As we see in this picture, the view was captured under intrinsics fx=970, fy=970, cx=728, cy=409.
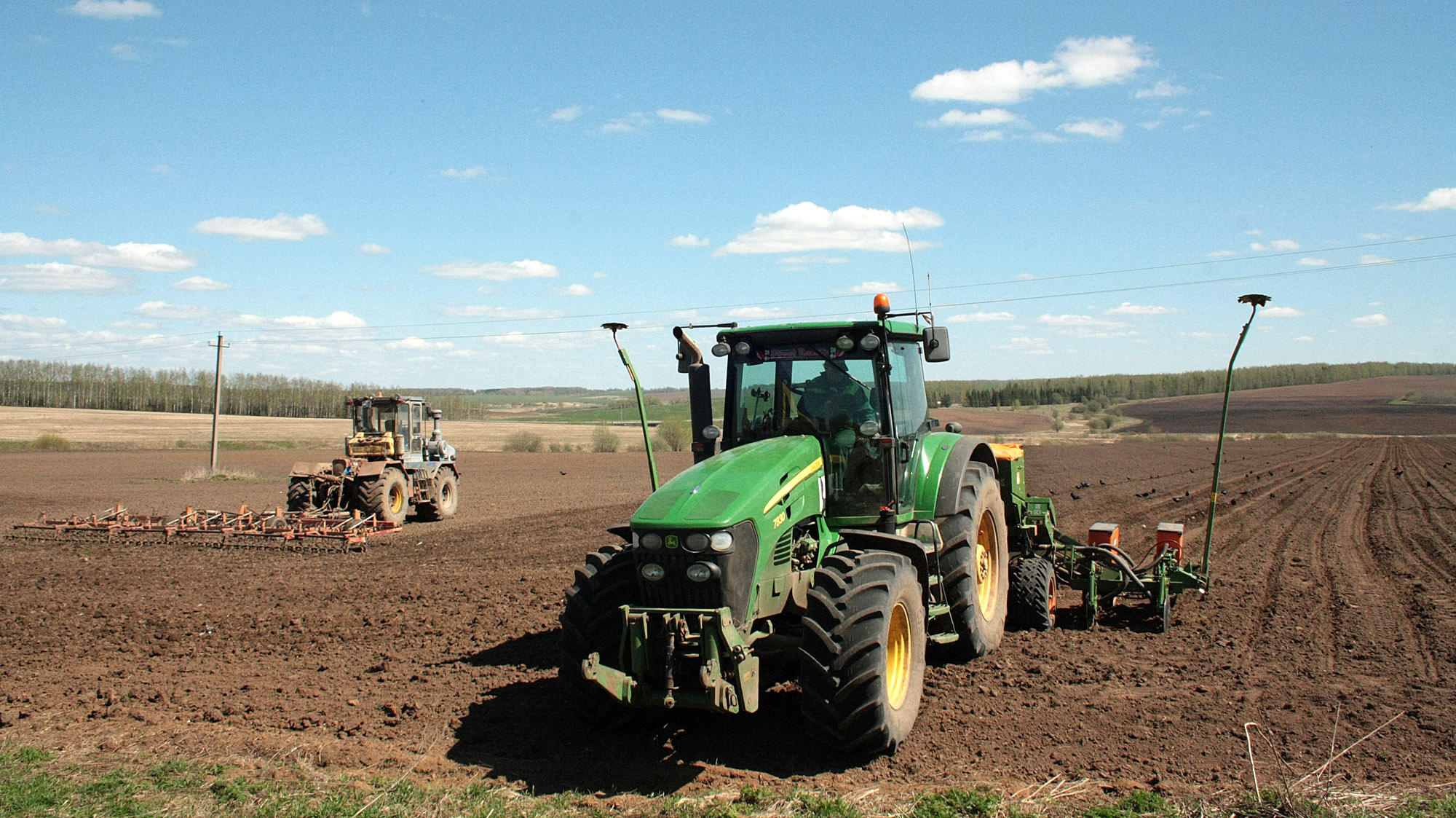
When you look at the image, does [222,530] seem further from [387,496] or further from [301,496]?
[387,496]

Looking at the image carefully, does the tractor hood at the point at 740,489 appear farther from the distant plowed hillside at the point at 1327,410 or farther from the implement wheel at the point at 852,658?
the distant plowed hillside at the point at 1327,410

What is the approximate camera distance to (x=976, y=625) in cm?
709

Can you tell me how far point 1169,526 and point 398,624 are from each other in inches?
286

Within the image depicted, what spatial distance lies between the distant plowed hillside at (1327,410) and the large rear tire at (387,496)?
5638 cm

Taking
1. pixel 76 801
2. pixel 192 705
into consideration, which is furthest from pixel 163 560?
pixel 76 801

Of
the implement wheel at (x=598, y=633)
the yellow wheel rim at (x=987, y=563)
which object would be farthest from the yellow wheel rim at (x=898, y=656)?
the yellow wheel rim at (x=987, y=563)

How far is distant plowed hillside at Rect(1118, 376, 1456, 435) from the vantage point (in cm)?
6419

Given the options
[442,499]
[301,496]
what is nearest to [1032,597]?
[301,496]

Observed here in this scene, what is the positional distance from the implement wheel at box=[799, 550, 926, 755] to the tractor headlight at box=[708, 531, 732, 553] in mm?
595

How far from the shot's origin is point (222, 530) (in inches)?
608

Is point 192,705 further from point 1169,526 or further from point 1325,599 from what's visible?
point 1325,599

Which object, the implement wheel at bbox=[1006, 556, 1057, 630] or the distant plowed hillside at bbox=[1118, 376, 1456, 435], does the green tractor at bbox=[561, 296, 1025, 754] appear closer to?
the implement wheel at bbox=[1006, 556, 1057, 630]

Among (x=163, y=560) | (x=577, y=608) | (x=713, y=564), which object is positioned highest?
(x=713, y=564)

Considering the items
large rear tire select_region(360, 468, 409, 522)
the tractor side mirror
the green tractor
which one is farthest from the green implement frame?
large rear tire select_region(360, 468, 409, 522)
